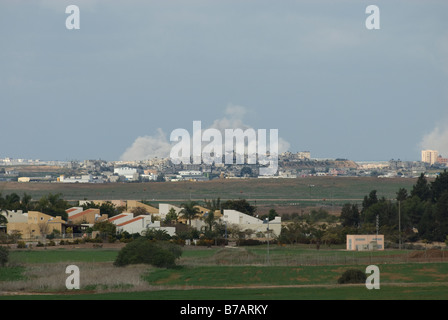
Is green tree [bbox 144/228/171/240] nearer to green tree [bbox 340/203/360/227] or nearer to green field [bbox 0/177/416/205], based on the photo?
green tree [bbox 340/203/360/227]

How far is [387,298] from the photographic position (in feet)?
104

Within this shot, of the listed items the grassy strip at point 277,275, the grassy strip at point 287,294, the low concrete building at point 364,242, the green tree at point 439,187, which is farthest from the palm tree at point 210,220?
the grassy strip at point 287,294

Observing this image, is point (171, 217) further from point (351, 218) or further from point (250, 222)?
point (351, 218)

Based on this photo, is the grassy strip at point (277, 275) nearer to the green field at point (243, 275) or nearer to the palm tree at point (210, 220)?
the green field at point (243, 275)

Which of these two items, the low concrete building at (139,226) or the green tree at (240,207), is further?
the green tree at (240,207)

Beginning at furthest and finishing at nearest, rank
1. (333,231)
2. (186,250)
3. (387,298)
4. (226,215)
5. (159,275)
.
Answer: (226,215) < (333,231) < (186,250) < (159,275) < (387,298)

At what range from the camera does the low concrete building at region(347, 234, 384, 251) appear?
65.9m

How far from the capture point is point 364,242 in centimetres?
6650

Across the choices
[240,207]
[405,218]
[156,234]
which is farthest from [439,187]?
[156,234]

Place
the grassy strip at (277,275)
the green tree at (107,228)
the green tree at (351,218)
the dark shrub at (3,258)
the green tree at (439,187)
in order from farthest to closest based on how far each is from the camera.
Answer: the green tree at (439,187), the green tree at (351,218), the green tree at (107,228), the dark shrub at (3,258), the grassy strip at (277,275)

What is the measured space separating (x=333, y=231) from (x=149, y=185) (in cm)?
11472

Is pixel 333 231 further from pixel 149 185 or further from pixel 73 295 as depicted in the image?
pixel 149 185

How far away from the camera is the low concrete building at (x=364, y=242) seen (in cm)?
6594
